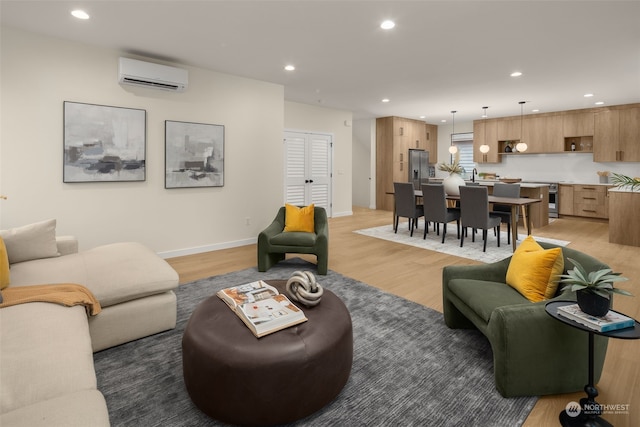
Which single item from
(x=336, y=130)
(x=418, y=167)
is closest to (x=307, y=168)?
(x=336, y=130)

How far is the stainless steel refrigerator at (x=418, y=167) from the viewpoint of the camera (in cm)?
965

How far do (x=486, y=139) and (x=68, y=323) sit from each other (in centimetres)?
1003

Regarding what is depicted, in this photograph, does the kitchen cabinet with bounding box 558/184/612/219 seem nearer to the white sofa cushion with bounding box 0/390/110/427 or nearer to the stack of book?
the stack of book

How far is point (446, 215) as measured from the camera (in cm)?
567

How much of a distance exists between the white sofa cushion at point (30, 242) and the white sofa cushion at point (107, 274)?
95 millimetres

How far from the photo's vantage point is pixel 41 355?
1.50 m

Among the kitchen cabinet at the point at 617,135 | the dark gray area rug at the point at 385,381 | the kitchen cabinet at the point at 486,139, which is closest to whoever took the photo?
the dark gray area rug at the point at 385,381

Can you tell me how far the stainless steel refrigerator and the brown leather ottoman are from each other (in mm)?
8310

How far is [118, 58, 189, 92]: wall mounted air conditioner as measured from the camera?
13.2ft

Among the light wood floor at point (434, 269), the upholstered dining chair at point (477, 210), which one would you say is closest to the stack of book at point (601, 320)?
the light wood floor at point (434, 269)

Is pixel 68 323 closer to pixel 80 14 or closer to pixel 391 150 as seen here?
pixel 80 14

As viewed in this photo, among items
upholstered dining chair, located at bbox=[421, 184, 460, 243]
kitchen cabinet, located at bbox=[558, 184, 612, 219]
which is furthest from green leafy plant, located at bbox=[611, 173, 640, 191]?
kitchen cabinet, located at bbox=[558, 184, 612, 219]

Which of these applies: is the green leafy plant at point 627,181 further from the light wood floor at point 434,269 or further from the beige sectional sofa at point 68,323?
the beige sectional sofa at point 68,323
